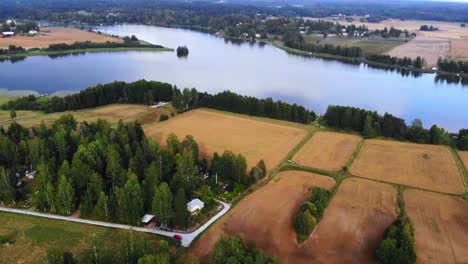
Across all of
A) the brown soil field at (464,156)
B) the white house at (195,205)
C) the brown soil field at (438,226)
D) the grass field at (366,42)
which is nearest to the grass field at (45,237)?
the white house at (195,205)

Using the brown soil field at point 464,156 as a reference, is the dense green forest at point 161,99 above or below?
above

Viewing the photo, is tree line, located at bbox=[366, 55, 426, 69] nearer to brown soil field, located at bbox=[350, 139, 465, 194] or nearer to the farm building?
brown soil field, located at bbox=[350, 139, 465, 194]

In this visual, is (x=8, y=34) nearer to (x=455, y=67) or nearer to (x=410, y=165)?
(x=410, y=165)

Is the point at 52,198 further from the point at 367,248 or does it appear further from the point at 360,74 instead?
the point at 360,74

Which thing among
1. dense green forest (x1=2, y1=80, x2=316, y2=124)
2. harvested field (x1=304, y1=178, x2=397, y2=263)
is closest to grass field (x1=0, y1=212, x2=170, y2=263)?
harvested field (x1=304, y1=178, x2=397, y2=263)

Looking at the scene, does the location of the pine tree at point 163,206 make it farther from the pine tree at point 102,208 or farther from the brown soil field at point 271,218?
the pine tree at point 102,208

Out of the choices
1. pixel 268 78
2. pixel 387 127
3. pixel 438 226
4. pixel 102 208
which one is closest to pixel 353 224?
pixel 438 226
